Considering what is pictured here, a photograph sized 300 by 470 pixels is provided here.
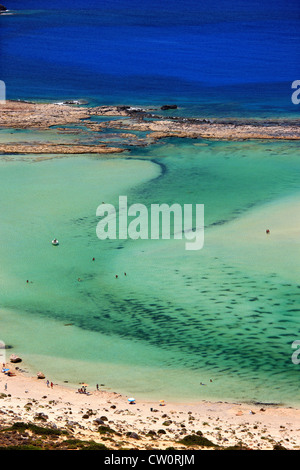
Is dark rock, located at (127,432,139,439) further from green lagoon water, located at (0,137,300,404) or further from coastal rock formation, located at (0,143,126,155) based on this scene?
coastal rock formation, located at (0,143,126,155)

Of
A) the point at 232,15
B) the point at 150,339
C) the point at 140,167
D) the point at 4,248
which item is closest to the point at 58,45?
the point at 232,15

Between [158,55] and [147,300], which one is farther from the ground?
[158,55]

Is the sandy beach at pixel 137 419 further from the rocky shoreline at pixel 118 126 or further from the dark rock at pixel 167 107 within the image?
the dark rock at pixel 167 107

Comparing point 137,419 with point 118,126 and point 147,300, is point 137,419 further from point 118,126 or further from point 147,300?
point 118,126

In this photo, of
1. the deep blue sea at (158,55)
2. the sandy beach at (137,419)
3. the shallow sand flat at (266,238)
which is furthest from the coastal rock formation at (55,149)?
the sandy beach at (137,419)

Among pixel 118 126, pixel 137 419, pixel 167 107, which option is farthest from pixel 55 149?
pixel 137 419

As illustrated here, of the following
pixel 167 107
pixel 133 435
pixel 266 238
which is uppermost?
pixel 167 107
